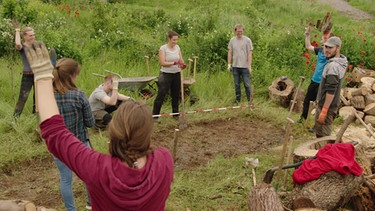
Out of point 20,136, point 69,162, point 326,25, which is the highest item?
point 69,162

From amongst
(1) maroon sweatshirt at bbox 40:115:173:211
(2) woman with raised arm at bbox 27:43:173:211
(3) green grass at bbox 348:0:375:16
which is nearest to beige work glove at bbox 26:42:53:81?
(2) woman with raised arm at bbox 27:43:173:211

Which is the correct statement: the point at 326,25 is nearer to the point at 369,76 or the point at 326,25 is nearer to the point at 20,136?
the point at 369,76

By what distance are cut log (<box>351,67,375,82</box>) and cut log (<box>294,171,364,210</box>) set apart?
5.13 m

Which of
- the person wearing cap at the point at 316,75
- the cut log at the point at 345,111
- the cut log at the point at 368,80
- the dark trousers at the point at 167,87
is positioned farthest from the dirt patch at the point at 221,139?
the cut log at the point at 368,80

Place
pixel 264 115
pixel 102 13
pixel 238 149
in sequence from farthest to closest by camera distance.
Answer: pixel 102 13
pixel 264 115
pixel 238 149

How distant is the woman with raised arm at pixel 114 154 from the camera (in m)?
1.84

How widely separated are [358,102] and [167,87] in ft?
13.2

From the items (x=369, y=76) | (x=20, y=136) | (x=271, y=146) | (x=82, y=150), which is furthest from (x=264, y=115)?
(x=82, y=150)

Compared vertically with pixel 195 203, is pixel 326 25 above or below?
above

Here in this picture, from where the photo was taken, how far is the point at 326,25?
7.49 meters

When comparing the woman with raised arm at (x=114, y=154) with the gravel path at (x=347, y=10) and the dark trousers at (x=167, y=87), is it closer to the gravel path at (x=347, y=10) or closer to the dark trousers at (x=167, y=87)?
the dark trousers at (x=167, y=87)

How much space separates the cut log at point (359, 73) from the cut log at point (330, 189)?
5.13m

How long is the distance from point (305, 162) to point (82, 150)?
367 cm

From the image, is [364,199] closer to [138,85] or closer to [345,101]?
[345,101]
